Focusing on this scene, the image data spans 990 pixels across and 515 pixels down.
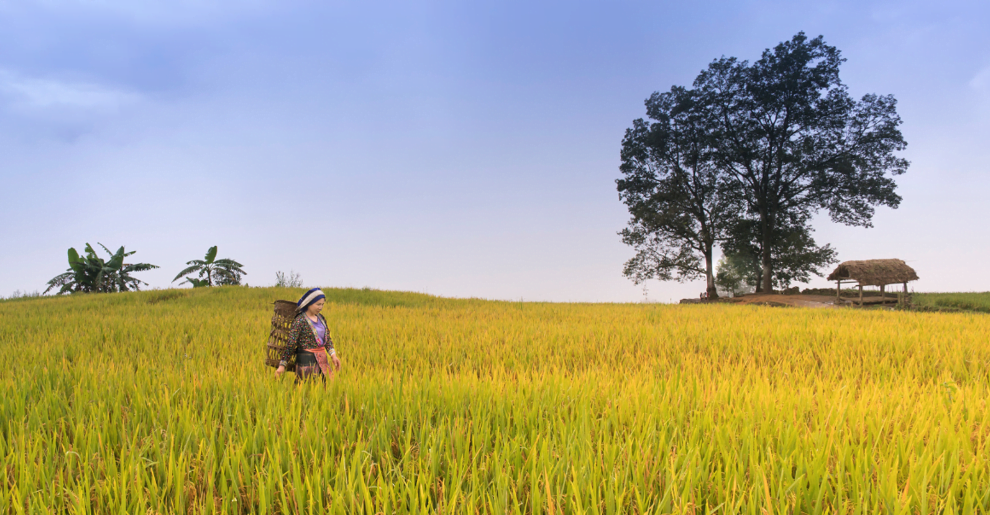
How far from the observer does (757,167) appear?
30.8 meters

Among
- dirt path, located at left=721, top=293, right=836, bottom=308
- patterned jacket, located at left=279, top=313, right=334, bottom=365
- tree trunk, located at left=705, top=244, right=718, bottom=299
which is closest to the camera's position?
patterned jacket, located at left=279, top=313, right=334, bottom=365

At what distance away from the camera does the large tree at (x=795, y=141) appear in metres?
27.8

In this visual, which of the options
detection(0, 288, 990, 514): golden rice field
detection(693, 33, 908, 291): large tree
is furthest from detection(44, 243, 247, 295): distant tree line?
detection(693, 33, 908, 291): large tree

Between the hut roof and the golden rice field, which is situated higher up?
the hut roof

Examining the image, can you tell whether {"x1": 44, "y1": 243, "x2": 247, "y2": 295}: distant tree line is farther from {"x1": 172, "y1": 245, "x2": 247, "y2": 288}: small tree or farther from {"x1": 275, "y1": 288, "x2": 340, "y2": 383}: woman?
{"x1": 275, "y1": 288, "x2": 340, "y2": 383}: woman

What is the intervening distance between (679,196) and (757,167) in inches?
213

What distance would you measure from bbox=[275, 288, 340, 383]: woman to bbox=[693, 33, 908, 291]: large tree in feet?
97.5

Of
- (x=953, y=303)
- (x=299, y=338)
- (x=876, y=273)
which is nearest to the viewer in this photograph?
(x=299, y=338)

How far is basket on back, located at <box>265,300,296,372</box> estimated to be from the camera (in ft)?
14.0

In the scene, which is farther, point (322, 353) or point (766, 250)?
point (766, 250)

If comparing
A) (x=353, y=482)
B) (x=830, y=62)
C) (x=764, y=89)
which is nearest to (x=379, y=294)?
(x=353, y=482)

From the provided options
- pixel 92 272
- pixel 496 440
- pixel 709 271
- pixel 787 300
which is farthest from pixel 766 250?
pixel 92 272

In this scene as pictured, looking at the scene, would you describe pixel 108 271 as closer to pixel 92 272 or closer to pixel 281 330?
pixel 92 272

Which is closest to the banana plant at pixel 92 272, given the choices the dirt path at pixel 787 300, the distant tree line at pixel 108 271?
the distant tree line at pixel 108 271
